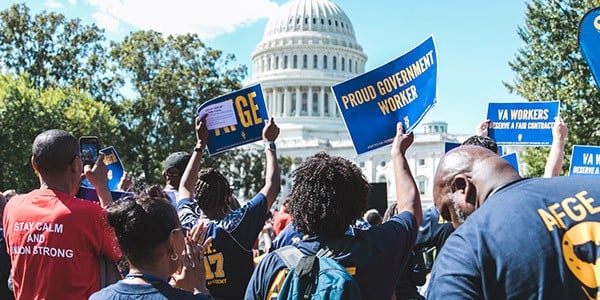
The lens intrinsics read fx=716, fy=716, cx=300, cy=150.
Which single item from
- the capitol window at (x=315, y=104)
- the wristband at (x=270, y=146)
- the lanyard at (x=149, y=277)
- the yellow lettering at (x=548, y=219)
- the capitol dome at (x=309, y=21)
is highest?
the capitol dome at (x=309, y=21)

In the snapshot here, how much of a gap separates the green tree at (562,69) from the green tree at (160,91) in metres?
18.3

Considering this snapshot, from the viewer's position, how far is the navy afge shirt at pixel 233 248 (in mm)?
3949

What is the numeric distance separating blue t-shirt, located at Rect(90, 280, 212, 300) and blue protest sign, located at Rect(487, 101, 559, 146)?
484 cm

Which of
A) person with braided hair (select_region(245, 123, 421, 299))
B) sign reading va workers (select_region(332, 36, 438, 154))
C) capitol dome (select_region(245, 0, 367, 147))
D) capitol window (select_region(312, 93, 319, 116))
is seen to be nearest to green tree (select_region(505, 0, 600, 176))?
sign reading va workers (select_region(332, 36, 438, 154))

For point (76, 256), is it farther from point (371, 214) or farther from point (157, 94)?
point (157, 94)

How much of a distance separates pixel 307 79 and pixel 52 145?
92.7 meters

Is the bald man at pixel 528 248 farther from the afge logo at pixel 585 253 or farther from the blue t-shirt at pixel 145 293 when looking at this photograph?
the blue t-shirt at pixel 145 293

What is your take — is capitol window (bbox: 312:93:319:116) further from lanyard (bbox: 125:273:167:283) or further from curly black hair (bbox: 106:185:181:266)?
lanyard (bbox: 125:273:167:283)

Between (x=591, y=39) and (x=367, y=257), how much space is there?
8.90 feet

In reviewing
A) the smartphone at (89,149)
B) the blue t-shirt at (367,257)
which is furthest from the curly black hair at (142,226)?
the smartphone at (89,149)

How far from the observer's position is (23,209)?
3.77 meters

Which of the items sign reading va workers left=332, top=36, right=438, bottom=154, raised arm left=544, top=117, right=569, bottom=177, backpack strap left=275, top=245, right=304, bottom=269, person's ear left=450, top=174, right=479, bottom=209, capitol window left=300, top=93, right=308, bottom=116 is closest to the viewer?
person's ear left=450, top=174, right=479, bottom=209

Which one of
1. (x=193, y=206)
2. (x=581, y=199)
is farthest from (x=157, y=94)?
(x=581, y=199)

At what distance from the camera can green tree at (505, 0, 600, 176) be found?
17.5 metres
